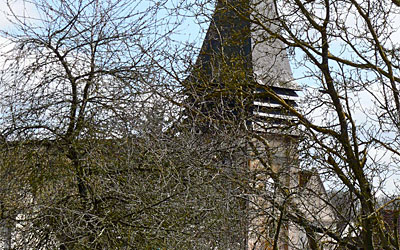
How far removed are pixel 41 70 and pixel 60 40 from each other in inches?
5.7

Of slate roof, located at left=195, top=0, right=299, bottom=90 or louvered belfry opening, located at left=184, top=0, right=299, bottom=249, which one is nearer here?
→ louvered belfry opening, located at left=184, top=0, right=299, bottom=249

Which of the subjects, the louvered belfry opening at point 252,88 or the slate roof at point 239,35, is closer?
the louvered belfry opening at point 252,88

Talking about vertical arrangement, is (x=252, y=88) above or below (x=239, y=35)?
below

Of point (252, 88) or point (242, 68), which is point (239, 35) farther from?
point (252, 88)

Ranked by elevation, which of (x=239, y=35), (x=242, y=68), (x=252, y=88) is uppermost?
(x=239, y=35)

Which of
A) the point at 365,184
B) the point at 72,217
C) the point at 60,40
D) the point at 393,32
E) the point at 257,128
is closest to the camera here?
the point at 72,217

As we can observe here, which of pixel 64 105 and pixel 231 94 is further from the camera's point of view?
pixel 231 94

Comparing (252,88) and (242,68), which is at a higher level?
(242,68)

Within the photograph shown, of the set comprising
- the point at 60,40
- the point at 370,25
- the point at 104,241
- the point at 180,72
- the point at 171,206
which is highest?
the point at 370,25

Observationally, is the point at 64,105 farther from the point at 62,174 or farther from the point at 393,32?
the point at 393,32

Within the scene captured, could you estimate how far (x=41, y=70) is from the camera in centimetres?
239

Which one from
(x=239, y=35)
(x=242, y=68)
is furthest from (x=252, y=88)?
(x=239, y=35)

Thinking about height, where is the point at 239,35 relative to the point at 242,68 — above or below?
above

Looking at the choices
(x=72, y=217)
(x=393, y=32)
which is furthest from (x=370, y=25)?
(x=72, y=217)
